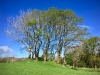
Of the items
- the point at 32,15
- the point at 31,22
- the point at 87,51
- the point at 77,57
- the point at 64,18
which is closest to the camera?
the point at 31,22

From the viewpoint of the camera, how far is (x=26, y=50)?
3738 cm

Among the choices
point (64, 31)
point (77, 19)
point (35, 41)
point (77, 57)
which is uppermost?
point (77, 19)

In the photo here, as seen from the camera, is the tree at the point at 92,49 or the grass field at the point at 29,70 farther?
the tree at the point at 92,49

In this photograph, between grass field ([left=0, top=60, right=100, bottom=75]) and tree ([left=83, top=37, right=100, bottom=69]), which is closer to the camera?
grass field ([left=0, top=60, right=100, bottom=75])

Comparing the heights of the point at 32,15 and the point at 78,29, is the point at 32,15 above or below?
above

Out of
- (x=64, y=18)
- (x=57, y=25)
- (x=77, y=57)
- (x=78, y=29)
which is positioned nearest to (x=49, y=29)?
(x=57, y=25)

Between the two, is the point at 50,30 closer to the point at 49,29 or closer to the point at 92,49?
the point at 49,29

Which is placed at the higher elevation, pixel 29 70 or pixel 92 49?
pixel 92 49

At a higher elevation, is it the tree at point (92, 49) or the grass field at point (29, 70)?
the tree at point (92, 49)

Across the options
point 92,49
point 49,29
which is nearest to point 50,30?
point 49,29

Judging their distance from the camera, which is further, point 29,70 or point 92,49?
point 92,49

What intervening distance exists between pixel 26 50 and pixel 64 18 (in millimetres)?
12324

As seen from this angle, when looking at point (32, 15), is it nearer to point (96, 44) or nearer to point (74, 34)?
point (74, 34)

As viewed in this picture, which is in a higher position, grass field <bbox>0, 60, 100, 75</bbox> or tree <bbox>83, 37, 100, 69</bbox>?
tree <bbox>83, 37, 100, 69</bbox>
